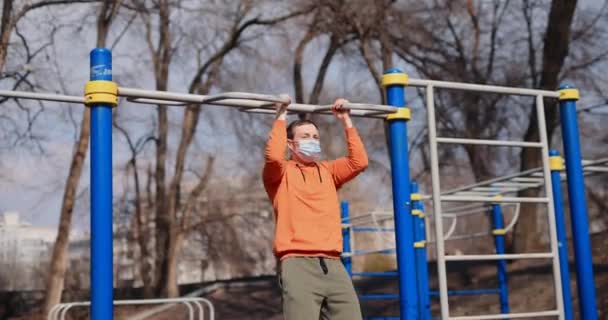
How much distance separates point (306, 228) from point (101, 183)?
0.92 m

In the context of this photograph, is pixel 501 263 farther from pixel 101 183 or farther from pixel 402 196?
pixel 101 183

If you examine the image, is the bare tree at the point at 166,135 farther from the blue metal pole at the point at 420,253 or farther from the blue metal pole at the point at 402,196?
the blue metal pole at the point at 402,196

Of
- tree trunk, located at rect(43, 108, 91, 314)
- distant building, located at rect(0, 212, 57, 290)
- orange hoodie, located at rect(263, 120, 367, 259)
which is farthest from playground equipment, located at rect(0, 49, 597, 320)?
distant building, located at rect(0, 212, 57, 290)

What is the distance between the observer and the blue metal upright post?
3.12m

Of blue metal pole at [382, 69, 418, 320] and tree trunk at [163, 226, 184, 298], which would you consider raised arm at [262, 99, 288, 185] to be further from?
tree trunk at [163, 226, 184, 298]

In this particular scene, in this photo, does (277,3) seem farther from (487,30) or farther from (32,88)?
(32,88)

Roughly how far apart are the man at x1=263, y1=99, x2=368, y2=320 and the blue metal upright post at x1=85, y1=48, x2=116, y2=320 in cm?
72

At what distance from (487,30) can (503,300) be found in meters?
6.48

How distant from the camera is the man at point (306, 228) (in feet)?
10.0

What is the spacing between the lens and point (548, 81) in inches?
444

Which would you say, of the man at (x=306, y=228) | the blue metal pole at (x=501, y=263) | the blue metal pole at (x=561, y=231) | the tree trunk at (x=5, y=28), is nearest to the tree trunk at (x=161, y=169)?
the tree trunk at (x=5, y=28)

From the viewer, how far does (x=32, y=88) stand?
1145 cm

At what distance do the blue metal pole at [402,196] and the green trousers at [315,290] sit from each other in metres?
0.60

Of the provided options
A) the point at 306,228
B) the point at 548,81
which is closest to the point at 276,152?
the point at 306,228
